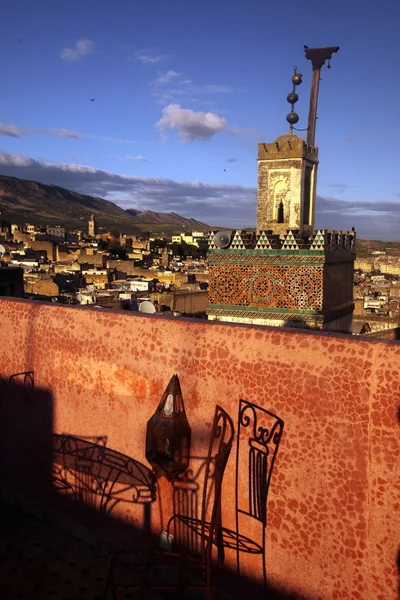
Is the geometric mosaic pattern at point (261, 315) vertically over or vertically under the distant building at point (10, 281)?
under

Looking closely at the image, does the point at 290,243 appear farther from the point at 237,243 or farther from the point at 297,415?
the point at 297,415

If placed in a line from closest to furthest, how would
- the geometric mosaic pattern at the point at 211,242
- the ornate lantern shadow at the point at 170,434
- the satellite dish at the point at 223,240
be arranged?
1. the ornate lantern shadow at the point at 170,434
2. the satellite dish at the point at 223,240
3. the geometric mosaic pattern at the point at 211,242

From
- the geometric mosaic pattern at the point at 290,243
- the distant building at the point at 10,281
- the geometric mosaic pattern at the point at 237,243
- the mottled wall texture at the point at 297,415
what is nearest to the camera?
the mottled wall texture at the point at 297,415

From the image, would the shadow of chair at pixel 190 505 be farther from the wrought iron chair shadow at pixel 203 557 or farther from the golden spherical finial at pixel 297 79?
the golden spherical finial at pixel 297 79

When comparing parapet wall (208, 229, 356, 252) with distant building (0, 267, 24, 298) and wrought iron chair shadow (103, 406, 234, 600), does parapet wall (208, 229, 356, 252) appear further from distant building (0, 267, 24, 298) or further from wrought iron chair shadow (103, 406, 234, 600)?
distant building (0, 267, 24, 298)

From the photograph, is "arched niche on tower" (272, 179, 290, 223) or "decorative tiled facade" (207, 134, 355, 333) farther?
"arched niche on tower" (272, 179, 290, 223)

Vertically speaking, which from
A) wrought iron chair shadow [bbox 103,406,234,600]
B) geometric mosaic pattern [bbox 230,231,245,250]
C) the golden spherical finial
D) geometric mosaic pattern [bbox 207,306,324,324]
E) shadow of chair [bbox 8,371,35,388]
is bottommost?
wrought iron chair shadow [bbox 103,406,234,600]

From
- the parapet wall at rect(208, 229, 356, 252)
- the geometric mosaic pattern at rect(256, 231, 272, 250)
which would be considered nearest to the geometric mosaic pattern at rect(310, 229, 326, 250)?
the parapet wall at rect(208, 229, 356, 252)

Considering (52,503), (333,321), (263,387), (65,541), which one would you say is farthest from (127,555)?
(333,321)

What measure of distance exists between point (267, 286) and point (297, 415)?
9.69 feet

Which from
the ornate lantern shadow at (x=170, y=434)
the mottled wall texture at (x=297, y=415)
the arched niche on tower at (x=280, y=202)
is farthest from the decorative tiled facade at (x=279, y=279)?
the ornate lantern shadow at (x=170, y=434)

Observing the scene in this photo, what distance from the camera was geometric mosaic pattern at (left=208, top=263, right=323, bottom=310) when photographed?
238 inches

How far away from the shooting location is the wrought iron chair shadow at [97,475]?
169 inches

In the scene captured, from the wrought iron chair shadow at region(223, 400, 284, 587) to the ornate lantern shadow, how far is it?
44cm
